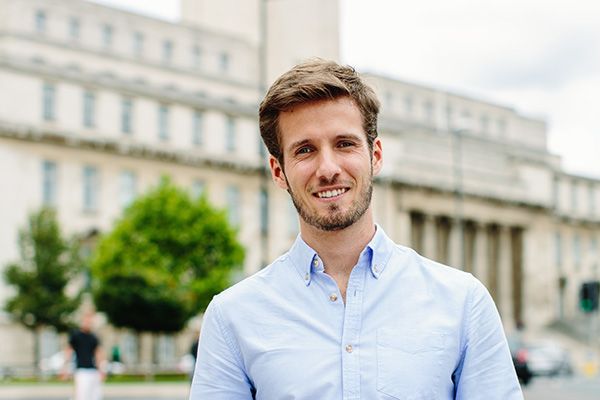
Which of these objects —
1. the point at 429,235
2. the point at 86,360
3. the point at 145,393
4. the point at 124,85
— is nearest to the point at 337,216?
the point at 86,360

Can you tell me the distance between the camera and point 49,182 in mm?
61719

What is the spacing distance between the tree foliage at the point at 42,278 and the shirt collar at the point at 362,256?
155 ft

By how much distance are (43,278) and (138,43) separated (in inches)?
1091

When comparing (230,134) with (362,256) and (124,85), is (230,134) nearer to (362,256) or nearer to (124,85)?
(124,85)

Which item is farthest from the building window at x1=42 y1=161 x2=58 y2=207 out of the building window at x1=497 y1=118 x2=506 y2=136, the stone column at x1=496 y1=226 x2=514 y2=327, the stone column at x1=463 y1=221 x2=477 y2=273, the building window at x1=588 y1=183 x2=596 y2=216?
the building window at x1=588 y1=183 x2=596 y2=216

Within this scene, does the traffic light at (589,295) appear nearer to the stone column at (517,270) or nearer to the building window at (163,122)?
the building window at (163,122)

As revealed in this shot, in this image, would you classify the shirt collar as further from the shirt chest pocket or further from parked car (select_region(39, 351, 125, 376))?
parked car (select_region(39, 351, 125, 376))

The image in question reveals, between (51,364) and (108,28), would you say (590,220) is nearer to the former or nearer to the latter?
(108,28)

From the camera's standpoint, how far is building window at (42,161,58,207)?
201 ft

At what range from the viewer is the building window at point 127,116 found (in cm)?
6556

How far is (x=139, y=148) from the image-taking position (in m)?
65.6

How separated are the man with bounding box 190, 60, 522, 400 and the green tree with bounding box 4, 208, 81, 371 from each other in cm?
4723

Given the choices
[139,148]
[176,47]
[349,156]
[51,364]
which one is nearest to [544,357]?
[51,364]

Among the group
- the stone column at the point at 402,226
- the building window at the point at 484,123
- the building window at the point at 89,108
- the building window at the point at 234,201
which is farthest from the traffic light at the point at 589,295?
the building window at the point at 484,123
